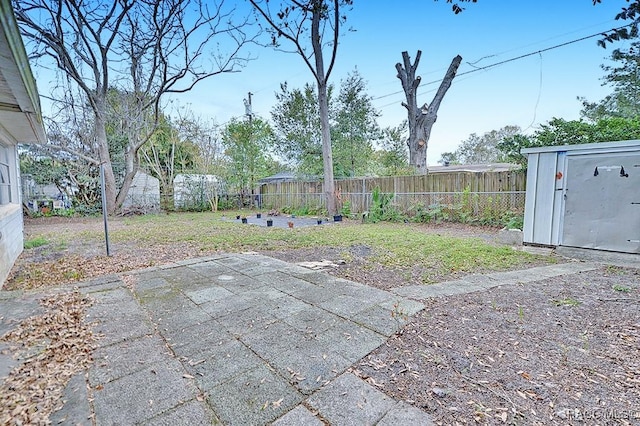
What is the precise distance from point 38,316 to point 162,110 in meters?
12.2

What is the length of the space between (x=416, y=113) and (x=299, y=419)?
11.8 metres

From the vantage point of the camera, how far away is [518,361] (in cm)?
180

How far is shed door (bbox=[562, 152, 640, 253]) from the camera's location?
4.21 metres

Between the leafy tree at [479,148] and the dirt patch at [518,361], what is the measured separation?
30.0 m

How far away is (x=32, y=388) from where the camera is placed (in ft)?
5.12

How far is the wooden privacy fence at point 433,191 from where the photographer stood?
800 centimetres

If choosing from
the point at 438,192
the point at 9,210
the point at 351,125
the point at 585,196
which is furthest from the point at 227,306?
the point at 351,125

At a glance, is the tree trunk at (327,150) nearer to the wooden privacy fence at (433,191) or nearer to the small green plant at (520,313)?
the wooden privacy fence at (433,191)

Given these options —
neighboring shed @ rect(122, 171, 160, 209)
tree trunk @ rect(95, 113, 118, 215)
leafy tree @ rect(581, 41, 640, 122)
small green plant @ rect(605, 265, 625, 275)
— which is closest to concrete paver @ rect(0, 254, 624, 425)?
small green plant @ rect(605, 265, 625, 275)

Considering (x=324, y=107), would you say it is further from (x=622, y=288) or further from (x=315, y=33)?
(x=622, y=288)

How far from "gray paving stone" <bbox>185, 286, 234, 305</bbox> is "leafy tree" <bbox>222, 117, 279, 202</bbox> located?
12.8m

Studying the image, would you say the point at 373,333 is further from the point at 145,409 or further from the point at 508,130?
the point at 508,130

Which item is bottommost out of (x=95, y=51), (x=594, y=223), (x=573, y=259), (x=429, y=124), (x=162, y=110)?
(x=573, y=259)

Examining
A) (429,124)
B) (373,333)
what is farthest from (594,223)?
(429,124)
